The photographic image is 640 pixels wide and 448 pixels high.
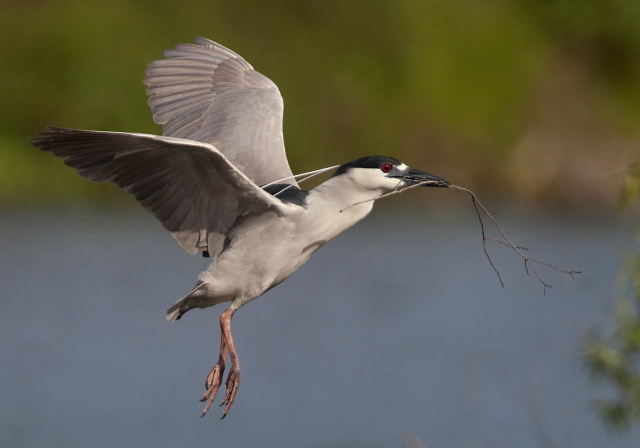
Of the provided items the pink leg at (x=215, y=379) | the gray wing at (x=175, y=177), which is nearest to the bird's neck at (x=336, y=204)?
the gray wing at (x=175, y=177)

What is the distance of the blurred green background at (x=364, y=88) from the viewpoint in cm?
2067

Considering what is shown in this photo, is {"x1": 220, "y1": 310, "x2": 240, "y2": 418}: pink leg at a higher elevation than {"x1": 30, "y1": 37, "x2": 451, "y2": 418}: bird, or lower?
lower

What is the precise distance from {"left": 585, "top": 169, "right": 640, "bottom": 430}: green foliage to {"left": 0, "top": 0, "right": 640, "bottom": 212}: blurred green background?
12.5m

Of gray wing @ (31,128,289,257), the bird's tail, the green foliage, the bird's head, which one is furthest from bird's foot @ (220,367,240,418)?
the green foliage

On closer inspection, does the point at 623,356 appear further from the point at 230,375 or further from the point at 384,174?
the point at 230,375

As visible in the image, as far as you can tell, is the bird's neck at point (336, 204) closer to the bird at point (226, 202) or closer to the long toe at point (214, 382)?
the bird at point (226, 202)

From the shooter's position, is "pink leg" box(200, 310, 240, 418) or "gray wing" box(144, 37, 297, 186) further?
"gray wing" box(144, 37, 297, 186)

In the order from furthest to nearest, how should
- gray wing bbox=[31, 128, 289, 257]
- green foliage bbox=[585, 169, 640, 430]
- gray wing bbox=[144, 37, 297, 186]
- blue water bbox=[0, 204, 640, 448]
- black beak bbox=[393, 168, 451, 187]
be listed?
blue water bbox=[0, 204, 640, 448]
green foliage bbox=[585, 169, 640, 430]
gray wing bbox=[144, 37, 297, 186]
black beak bbox=[393, 168, 451, 187]
gray wing bbox=[31, 128, 289, 257]

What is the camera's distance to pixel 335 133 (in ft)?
70.9

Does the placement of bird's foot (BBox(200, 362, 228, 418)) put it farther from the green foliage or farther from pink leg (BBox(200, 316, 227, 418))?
the green foliage

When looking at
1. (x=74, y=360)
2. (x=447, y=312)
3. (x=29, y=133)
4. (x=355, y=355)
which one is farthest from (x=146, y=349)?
(x=29, y=133)

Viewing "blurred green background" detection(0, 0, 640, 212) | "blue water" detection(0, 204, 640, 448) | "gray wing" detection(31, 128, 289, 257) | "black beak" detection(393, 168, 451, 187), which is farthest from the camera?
"blurred green background" detection(0, 0, 640, 212)

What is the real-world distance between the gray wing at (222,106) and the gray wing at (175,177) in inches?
28.5

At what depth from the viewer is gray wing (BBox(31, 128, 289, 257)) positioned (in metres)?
5.21
